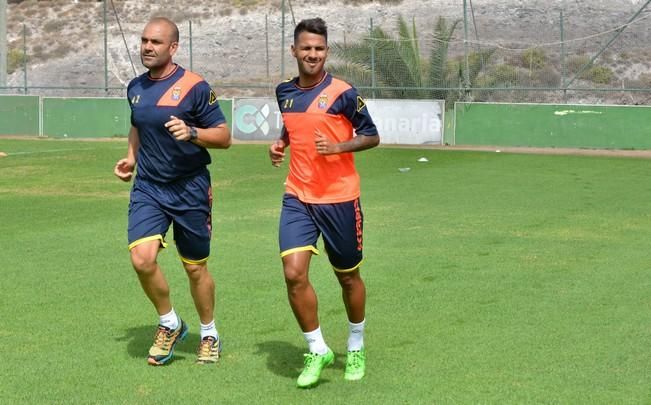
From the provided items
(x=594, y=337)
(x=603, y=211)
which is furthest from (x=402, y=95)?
(x=594, y=337)

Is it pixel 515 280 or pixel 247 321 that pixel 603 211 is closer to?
pixel 515 280

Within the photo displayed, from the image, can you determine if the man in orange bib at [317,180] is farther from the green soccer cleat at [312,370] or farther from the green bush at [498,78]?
the green bush at [498,78]

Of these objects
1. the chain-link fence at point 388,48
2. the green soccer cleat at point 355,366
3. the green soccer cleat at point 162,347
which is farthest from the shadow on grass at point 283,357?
the chain-link fence at point 388,48

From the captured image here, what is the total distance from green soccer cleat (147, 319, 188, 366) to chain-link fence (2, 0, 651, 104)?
25101 mm

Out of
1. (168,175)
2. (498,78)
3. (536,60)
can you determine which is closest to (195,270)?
(168,175)

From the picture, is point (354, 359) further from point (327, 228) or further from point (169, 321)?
point (169, 321)

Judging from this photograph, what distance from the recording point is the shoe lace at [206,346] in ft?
22.4

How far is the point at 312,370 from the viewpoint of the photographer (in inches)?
247

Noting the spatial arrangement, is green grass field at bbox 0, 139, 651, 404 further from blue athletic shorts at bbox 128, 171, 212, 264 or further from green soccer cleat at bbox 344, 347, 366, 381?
blue athletic shorts at bbox 128, 171, 212, 264

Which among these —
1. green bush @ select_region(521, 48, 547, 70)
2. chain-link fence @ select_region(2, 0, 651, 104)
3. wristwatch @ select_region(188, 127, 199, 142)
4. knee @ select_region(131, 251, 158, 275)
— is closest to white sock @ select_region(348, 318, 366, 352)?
knee @ select_region(131, 251, 158, 275)

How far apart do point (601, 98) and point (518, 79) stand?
7.35 metres

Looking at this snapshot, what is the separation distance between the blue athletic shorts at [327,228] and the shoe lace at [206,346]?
2.81 feet

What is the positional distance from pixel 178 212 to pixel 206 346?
83 centimetres

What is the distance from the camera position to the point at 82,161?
23922 millimetres
